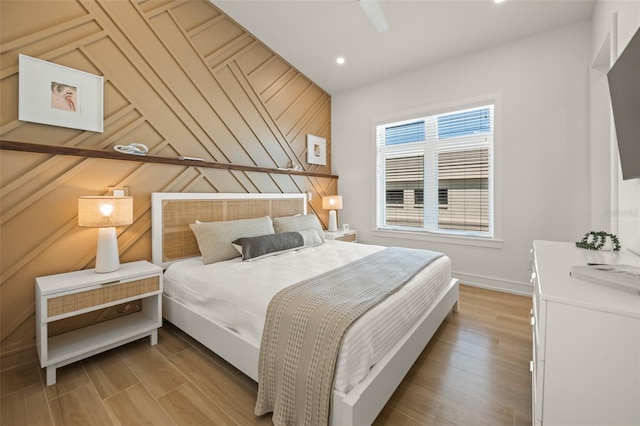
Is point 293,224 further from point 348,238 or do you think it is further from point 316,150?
point 316,150

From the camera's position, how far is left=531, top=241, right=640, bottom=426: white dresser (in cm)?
89

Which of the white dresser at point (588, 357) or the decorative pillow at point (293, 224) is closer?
the white dresser at point (588, 357)

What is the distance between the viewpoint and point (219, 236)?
8.32ft

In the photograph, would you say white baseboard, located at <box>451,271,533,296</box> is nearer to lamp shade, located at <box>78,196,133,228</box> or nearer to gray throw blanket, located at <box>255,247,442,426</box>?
gray throw blanket, located at <box>255,247,442,426</box>

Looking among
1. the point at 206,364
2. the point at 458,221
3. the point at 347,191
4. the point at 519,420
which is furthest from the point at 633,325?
the point at 347,191

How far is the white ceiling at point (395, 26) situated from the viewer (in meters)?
2.79

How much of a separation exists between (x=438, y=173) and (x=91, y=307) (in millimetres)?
4055

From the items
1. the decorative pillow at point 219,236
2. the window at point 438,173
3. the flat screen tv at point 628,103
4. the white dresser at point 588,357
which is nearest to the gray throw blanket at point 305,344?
the white dresser at point 588,357

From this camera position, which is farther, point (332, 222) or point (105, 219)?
point (332, 222)

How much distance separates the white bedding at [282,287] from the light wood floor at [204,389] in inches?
14.2

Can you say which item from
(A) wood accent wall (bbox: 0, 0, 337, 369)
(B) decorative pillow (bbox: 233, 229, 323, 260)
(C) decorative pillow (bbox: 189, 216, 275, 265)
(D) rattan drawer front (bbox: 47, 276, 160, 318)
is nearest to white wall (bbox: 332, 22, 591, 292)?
(B) decorative pillow (bbox: 233, 229, 323, 260)

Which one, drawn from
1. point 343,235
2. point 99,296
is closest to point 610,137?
point 343,235

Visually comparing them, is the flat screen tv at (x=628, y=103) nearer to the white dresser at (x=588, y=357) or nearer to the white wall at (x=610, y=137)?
the white wall at (x=610, y=137)

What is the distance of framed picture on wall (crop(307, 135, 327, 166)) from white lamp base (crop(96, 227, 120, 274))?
2.91m
